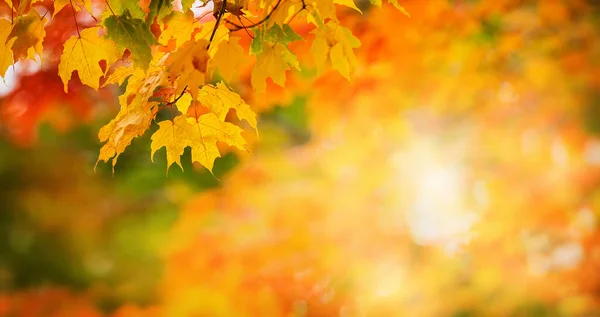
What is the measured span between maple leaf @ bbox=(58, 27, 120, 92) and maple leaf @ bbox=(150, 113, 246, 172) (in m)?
0.16

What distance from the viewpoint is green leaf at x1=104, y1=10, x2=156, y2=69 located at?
3.35 ft

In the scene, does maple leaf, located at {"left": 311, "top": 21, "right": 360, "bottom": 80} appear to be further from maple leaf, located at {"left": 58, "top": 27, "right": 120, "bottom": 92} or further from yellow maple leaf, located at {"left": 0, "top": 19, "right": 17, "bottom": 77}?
yellow maple leaf, located at {"left": 0, "top": 19, "right": 17, "bottom": 77}

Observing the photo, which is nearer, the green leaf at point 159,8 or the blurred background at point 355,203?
the green leaf at point 159,8

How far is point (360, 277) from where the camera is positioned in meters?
3.52

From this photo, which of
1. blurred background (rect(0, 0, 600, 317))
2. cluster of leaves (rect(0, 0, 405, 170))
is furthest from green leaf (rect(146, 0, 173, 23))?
blurred background (rect(0, 0, 600, 317))

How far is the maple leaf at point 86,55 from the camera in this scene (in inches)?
45.2

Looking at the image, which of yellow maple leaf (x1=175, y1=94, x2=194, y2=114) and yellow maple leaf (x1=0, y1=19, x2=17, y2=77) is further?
yellow maple leaf (x1=175, y1=94, x2=194, y2=114)

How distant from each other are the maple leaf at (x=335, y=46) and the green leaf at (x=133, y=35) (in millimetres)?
328

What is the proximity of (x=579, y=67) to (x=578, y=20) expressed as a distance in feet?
1.04

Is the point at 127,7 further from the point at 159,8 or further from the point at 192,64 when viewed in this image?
the point at 192,64

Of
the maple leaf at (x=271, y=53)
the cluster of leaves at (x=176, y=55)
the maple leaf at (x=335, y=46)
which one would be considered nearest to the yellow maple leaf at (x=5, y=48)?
the cluster of leaves at (x=176, y=55)

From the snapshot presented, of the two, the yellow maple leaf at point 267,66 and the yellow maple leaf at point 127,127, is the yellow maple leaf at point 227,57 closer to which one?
the yellow maple leaf at point 267,66

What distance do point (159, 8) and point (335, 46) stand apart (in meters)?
0.35

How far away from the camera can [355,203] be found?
3531 millimetres
